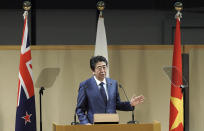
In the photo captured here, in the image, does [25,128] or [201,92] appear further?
[201,92]

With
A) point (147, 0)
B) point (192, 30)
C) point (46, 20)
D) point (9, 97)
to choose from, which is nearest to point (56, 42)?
point (46, 20)

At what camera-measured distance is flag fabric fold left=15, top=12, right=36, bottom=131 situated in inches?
222

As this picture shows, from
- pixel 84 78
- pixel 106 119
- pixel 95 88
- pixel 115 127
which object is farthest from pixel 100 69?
pixel 84 78

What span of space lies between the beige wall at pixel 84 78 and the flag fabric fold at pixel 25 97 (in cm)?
63

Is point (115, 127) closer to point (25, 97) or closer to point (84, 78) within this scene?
point (25, 97)

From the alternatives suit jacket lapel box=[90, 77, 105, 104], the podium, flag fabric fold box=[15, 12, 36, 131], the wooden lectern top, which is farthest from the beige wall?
the podium

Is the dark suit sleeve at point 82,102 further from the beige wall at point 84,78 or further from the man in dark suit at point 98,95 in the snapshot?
the beige wall at point 84,78

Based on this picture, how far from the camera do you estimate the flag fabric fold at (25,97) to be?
18.5 feet

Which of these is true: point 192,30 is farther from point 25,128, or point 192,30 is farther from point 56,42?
point 25,128

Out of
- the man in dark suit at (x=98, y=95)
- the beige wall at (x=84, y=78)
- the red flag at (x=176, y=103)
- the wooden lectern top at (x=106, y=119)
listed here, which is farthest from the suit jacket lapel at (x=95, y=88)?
the beige wall at (x=84, y=78)

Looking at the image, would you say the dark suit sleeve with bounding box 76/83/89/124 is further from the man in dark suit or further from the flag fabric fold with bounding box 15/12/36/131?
Result: the flag fabric fold with bounding box 15/12/36/131

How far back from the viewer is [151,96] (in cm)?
648

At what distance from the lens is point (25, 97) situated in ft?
18.6

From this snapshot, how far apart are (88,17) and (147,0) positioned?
35.8 inches
